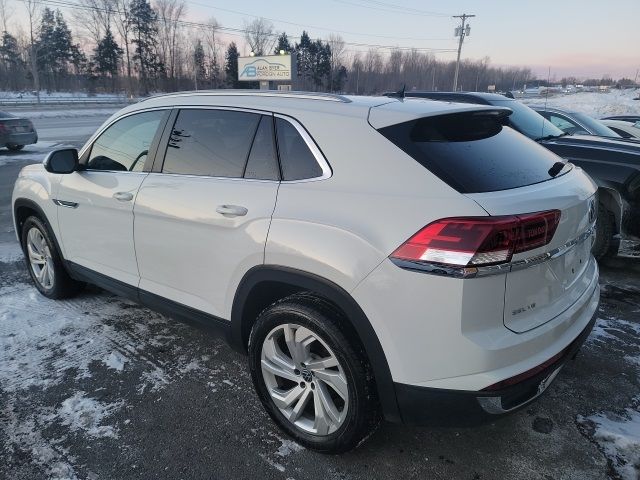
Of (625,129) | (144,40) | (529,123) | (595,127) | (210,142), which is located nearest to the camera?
(210,142)

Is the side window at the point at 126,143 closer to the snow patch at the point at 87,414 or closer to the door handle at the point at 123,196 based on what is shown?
the door handle at the point at 123,196

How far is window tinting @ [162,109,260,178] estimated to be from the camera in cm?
265

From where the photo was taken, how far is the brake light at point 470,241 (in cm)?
181


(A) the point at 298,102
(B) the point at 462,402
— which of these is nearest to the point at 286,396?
(B) the point at 462,402

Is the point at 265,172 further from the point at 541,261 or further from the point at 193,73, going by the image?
the point at 193,73

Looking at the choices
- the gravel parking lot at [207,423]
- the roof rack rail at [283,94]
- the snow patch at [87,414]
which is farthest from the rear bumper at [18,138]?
the snow patch at [87,414]

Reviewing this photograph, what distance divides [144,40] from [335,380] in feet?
254

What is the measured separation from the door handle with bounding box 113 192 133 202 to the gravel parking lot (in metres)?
1.10

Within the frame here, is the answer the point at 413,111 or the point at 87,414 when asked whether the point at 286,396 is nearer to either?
the point at 87,414

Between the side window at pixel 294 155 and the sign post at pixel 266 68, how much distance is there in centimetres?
3238

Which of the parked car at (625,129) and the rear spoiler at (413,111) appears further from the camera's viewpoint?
the parked car at (625,129)

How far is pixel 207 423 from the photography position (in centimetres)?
262

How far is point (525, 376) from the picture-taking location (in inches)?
77.3

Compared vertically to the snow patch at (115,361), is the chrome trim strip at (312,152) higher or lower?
higher
